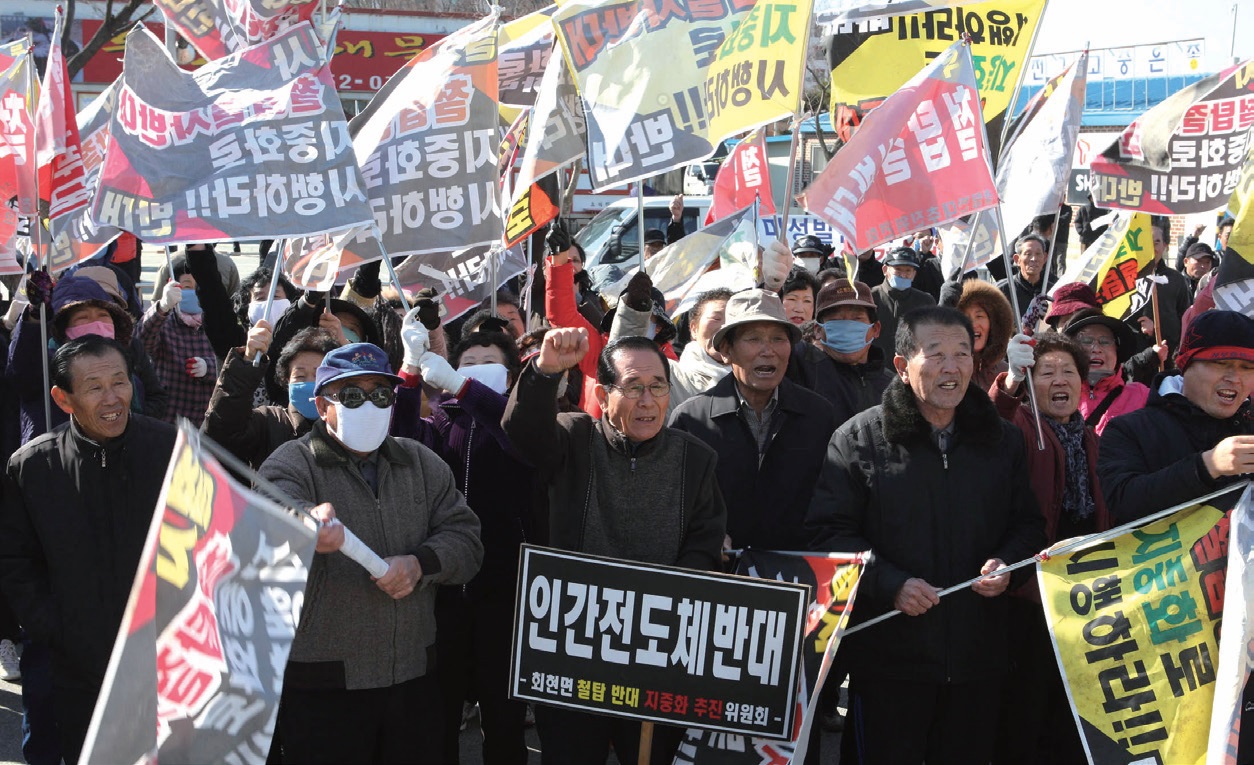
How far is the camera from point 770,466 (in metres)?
4.58

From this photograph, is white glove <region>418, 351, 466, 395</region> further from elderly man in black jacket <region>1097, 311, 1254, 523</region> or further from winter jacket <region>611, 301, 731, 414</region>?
elderly man in black jacket <region>1097, 311, 1254, 523</region>

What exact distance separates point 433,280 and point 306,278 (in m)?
0.89

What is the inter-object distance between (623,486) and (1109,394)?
2690 mm

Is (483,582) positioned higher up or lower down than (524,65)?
lower down

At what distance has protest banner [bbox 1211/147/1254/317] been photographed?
538 centimetres

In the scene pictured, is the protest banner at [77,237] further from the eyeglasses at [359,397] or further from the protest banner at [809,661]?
the protest banner at [809,661]

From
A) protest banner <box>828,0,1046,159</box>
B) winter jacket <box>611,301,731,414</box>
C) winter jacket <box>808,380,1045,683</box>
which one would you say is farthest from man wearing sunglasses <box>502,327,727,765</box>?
protest banner <box>828,0,1046,159</box>

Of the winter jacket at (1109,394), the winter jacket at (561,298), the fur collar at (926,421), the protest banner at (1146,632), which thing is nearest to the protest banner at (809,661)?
the fur collar at (926,421)

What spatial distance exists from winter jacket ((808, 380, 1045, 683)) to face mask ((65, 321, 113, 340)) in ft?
10.9

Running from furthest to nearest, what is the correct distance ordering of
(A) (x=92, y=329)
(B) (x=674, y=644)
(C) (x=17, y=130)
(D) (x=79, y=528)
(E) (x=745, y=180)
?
1. (E) (x=745, y=180)
2. (C) (x=17, y=130)
3. (A) (x=92, y=329)
4. (D) (x=79, y=528)
5. (B) (x=674, y=644)

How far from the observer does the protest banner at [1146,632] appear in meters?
3.96

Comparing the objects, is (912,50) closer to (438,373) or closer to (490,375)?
(490,375)

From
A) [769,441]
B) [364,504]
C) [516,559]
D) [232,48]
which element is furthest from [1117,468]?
[232,48]

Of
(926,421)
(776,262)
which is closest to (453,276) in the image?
(776,262)
